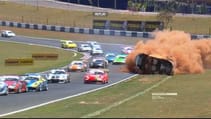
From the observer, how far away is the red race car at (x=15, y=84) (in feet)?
146

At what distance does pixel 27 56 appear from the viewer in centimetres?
8756

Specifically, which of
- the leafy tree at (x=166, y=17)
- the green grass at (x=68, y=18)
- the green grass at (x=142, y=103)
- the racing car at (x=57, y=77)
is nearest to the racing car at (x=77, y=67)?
the racing car at (x=57, y=77)

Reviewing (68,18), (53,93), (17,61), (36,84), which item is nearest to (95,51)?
(17,61)

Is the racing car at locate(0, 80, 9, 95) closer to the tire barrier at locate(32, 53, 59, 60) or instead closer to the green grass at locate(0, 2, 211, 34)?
the tire barrier at locate(32, 53, 59, 60)

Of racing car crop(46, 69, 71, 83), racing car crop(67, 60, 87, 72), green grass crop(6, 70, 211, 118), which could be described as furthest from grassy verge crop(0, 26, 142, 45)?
green grass crop(6, 70, 211, 118)

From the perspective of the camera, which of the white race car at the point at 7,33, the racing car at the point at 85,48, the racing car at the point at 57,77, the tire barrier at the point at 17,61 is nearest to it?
the racing car at the point at 57,77

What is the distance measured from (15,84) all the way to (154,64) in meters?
18.1

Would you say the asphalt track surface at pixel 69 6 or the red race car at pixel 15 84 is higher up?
the asphalt track surface at pixel 69 6

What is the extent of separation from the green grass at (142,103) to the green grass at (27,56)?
66.1 feet

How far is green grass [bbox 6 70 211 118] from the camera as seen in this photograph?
27.8 metres

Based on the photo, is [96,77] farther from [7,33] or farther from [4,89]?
[7,33]

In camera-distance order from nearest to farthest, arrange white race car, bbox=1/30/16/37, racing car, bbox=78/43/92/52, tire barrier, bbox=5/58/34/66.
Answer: tire barrier, bbox=5/58/34/66
racing car, bbox=78/43/92/52
white race car, bbox=1/30/16/37

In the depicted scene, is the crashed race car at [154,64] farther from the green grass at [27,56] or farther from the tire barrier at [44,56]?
the tire barrier at [44,56]

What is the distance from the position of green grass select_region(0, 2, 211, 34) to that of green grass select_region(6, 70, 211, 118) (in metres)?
71.8
